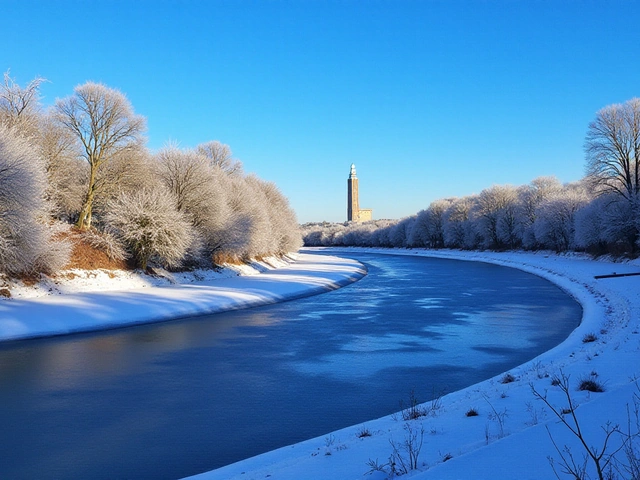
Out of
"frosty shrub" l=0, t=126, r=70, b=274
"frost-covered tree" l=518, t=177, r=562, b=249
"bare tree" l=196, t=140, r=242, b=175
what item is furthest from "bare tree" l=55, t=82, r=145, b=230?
"frost-covered tree" l=518, t=177, r=562, b=249

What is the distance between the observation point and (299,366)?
13.5m

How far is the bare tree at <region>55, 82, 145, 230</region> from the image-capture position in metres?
36.4

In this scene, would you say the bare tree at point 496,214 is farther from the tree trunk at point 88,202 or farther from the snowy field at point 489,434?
the snowy field at point 489,434

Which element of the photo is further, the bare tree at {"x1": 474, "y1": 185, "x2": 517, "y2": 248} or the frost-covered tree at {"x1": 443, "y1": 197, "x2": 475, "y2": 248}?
the frost-covered tree at {"x1": 443, "y1": 197, "x2": 475, "y2": 248}

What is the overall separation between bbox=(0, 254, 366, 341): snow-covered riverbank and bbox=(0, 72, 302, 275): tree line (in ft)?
5.33

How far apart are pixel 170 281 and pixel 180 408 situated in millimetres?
24832

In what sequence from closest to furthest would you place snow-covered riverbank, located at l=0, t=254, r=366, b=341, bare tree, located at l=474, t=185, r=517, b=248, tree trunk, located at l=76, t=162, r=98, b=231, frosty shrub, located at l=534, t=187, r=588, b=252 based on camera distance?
snow-covered riverbank, located at l=0, t=254, r=366, b=341 < tree trunk, located at l=76, t=162, r=98, b=231 < frosty shrub, located at l=534, t=187, r=588, b=252 < bare tree, located at l=474, t=185, r=517, b=248

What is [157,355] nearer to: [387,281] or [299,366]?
[299,366]

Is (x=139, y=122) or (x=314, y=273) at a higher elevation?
(x=139, y=122)

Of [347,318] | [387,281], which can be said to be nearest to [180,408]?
[347,318]

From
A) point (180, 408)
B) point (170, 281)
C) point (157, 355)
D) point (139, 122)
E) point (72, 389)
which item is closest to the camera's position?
point (180, 408)

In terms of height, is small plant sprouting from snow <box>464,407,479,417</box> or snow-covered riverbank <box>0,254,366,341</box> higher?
small plant sprouting from snow <box>464,407,479,417</box>

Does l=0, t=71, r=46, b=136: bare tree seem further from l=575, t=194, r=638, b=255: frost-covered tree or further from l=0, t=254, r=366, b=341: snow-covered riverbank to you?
l=575, t=194, r=638, b=255: frost-covered tree

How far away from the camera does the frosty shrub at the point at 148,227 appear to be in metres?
32.2
